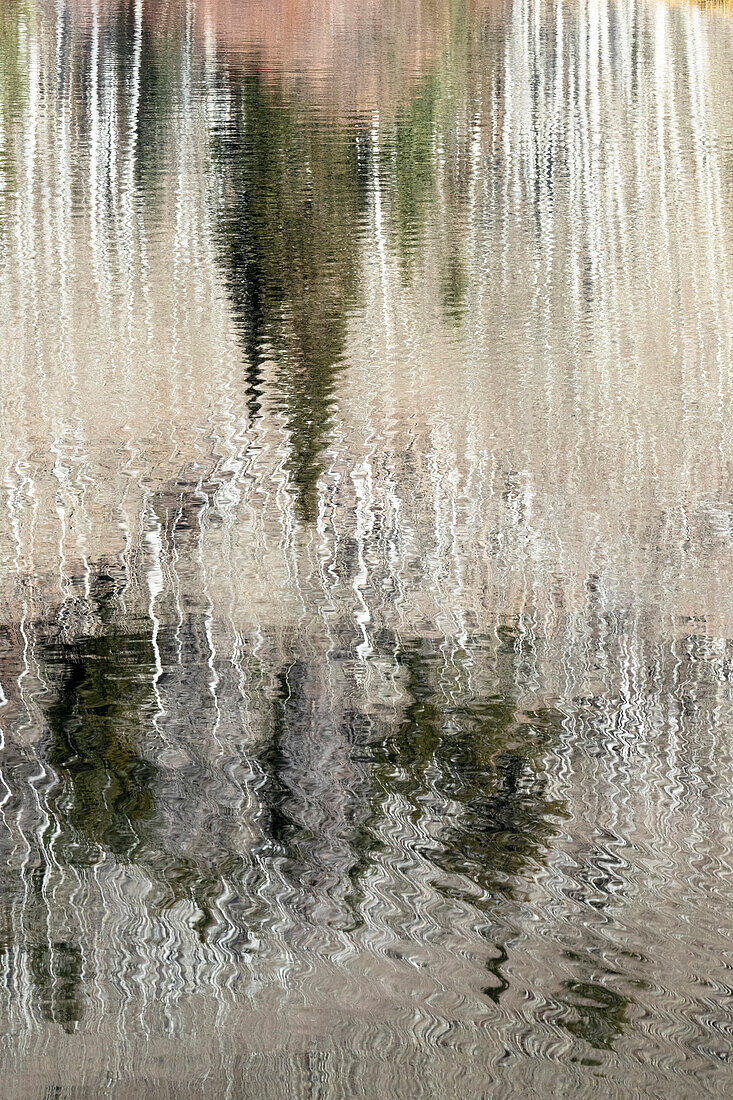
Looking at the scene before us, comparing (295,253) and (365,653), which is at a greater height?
(295,253)

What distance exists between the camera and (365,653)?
279cm

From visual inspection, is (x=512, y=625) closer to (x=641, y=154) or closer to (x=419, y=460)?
(x=419, y=460)

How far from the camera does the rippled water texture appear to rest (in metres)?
1.85

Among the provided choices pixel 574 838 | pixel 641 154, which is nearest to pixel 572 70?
pixel 641 154

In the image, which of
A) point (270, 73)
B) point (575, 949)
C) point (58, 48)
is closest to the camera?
point (575, 949)

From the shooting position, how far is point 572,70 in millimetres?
13492

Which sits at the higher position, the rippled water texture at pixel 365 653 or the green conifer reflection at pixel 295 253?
the green conifer reflection at pixel 295 253

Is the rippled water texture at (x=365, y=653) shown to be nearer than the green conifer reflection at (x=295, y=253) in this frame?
Yes

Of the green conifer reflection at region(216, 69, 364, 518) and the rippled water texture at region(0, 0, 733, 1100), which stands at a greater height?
the green conifer reflection at region(216, 69, 364, 518)

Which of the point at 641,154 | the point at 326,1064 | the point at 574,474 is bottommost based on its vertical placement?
the point at 326,1064

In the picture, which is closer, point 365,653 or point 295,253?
point 365,653

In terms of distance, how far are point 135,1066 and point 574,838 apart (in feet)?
2.81

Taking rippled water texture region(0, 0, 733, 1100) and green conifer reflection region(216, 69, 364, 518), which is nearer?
rippled water texture region(0, 0, 733, 1100)

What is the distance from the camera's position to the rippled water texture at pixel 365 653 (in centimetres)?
185
